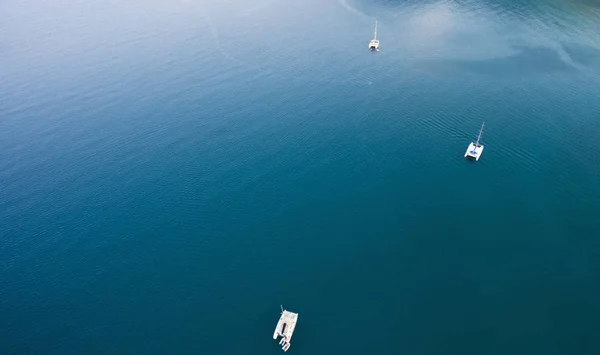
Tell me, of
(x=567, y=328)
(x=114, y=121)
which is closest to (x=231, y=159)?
(x=114, y=121)

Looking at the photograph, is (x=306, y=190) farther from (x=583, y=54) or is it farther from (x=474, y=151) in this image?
(x=583, y=54)

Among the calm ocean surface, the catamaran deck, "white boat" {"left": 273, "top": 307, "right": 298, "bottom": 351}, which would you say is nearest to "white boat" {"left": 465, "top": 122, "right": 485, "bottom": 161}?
the catamaran deck

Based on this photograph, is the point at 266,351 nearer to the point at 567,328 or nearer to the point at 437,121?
the point at 567,328

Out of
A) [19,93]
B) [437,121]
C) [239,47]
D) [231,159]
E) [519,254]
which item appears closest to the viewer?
[519,254]

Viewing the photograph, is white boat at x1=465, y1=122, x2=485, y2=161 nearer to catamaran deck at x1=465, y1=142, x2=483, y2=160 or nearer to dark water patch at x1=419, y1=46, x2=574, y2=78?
catamaran deck at x1=465, y1=142, x2=483, y2=160

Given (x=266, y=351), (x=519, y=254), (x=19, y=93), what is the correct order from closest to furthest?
1. (x=266, y=351)
2. (x=519, y=254)
3. (x=19, y=93)

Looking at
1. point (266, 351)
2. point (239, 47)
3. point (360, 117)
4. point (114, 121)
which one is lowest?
point (266, 351)
